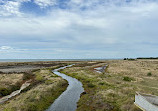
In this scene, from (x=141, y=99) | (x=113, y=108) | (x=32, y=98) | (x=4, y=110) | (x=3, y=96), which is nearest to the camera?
(x=141, y=99)

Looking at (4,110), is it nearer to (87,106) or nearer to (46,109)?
(46,109)

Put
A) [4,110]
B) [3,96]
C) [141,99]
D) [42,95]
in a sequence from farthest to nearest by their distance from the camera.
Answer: [3,96], [42,95], [4,110], [141,99]

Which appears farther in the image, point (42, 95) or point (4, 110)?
point (42, 95)

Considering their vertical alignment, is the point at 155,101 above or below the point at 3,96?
above

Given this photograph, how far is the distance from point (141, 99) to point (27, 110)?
1745 cm

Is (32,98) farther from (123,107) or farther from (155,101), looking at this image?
(155,101)

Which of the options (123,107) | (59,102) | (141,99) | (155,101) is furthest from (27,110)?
(155,101)

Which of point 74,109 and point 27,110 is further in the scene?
point 74,109

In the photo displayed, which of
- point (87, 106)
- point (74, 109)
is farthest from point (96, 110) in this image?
point (74, 109)

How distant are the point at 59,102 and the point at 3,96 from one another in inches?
565

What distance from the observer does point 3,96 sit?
3088 centimetres

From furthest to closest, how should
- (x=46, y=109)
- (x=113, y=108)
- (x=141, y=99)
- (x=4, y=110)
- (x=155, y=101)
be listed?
(x=46, y=109), (x=113, y=108), (x=4, y=110), (x=155, y=101), (x=141, y=99)

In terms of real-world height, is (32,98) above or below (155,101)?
below

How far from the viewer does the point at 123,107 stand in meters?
21.5
